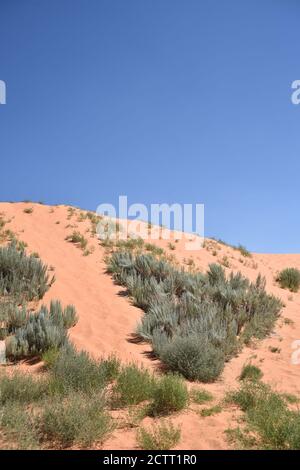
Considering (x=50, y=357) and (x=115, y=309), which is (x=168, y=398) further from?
(x=115, y=309)

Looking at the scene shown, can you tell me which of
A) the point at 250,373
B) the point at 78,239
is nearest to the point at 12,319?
the point at 250,373

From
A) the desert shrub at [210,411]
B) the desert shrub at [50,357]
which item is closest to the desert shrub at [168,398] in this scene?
the desert shrub at [210,411]

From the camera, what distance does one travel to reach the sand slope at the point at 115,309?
4.95 m

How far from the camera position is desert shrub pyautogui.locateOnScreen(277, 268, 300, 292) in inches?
608

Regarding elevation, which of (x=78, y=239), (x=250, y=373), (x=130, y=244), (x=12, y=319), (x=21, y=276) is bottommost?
(x=250, y=373)

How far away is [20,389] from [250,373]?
376cm

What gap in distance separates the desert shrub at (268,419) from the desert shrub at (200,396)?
300 millimetres

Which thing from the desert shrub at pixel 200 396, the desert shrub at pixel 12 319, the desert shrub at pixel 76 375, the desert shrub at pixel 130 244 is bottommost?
the desert shrub at pixel 200 396

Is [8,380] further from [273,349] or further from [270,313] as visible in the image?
[270,313]

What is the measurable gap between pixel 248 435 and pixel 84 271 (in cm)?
834

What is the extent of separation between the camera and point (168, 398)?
5.17 m

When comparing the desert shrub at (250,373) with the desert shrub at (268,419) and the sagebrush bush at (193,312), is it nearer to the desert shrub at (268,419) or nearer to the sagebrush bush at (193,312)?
the sagebrush bush at (193,312)
